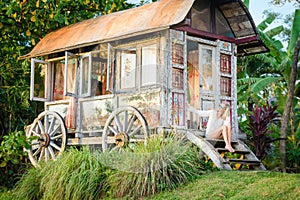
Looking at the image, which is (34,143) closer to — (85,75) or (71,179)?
(85,75)

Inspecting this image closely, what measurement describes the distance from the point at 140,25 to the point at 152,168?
9.73ft

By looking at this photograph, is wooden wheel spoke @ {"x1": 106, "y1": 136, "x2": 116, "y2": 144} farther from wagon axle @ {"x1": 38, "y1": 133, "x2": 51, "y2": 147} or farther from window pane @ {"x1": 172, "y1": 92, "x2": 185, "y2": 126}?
wagon axle @ {"x1": 38, "y1": 133, "x2": 51, "y2": 147}

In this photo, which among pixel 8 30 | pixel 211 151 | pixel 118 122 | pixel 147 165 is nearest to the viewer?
pixel 147 165

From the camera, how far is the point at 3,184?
1416 cm

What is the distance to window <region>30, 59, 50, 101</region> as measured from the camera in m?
12.5

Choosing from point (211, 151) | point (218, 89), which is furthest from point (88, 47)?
point (211, 151)

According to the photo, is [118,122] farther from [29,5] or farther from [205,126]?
[29,5]

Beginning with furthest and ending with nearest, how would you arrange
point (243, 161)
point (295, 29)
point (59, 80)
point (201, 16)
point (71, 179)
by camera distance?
point (295, 29) → point (59, 80) → point (201, 16) → point (243, 161) → point (71, 179)

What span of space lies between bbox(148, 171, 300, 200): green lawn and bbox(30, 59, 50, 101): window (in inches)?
202

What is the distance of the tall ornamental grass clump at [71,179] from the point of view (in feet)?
30.3

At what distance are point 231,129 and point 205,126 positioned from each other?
0.53m

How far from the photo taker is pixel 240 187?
816 centimetres

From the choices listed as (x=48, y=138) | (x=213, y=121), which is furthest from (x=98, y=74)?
(x=213, y=121)

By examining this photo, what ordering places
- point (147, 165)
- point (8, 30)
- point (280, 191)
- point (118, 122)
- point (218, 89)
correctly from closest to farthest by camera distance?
point (280, 191)
point (147, 165)
point (118, 122)
point (218, 89)
point (8, 30)
